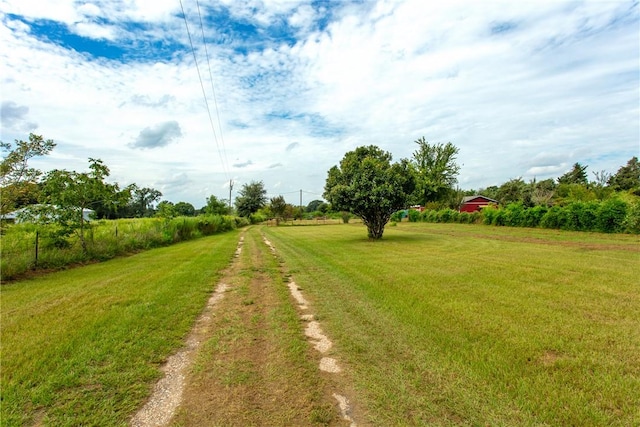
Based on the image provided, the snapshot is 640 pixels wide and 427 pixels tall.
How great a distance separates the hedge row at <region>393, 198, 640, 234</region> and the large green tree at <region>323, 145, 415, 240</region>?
37.7 ft

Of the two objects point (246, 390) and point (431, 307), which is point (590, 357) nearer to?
point (431, 307)

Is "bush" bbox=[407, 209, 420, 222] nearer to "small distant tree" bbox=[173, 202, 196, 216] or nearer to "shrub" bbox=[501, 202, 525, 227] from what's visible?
"shrub" bbox=[501, 202, 525, 227]

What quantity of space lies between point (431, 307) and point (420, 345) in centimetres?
149

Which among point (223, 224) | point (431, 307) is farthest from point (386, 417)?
point (223, 224)

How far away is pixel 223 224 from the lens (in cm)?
3053

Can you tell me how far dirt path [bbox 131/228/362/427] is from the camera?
2398mm

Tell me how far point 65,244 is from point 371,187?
12.5 metres

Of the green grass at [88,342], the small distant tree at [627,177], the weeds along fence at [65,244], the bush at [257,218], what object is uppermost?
the small distant tree at [627,177]

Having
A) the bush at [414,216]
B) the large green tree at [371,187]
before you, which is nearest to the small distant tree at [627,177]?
the bush at [414,216]

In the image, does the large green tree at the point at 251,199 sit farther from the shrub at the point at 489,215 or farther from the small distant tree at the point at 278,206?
the shrub at the point at 489,215

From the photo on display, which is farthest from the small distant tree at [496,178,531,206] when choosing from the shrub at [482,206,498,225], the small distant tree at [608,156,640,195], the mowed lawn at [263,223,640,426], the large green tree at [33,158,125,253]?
the large green tree at [33,158,125,253]

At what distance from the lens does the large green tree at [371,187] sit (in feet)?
51.4

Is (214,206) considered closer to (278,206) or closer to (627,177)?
(278,206)

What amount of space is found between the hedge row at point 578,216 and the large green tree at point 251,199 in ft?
120
